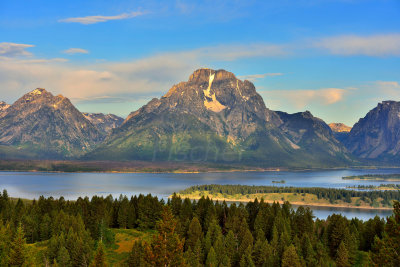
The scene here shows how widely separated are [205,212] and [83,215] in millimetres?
33544

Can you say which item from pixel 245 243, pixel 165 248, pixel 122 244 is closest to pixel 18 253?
pixel 165 248

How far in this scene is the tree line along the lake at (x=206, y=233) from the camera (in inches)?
3543

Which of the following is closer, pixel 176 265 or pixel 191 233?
pixel 176 265

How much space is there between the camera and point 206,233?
359ft

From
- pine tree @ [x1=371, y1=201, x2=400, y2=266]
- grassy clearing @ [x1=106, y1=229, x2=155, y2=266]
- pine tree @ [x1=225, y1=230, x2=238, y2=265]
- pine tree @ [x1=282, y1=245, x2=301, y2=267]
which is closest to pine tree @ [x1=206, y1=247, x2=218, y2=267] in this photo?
pine tree @ [x1=225, y1=230, x2=238, y2=265]

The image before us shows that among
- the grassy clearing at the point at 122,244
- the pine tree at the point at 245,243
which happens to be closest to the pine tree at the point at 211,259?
the pine tree at the point at 245,243

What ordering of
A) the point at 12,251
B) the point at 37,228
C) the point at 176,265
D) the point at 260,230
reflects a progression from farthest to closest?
the point at 37,228
the point at 260,230
the point at 12,251
the point at 176,265

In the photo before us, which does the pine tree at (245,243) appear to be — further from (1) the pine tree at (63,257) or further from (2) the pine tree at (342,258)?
(1) the pine tree at (63,257)

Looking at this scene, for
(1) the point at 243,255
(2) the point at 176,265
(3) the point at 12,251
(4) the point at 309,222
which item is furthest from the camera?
(4) the point at 309,222

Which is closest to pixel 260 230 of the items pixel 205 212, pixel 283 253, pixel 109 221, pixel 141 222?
pixel 283 253

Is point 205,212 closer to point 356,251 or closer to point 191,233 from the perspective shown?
point 191,233

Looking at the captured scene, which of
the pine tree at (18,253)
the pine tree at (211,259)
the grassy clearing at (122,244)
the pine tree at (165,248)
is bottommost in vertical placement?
the grassy clearing at (122,244)

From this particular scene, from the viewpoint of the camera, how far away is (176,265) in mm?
48312

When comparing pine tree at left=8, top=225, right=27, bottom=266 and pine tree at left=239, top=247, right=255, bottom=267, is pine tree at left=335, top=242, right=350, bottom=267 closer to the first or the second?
pine tree at left=239, top=247, right=255, bottom=267
